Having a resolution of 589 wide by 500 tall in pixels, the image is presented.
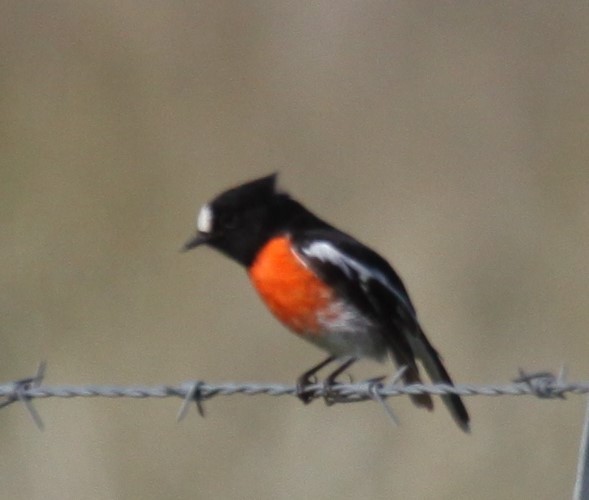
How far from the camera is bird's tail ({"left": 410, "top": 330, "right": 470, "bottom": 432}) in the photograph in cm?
586

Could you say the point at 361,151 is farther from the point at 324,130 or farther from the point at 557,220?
the point at 557,220

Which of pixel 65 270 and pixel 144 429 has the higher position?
pixel 65 270

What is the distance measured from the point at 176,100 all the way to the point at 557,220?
237cm

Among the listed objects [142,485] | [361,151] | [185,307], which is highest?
[361,151]

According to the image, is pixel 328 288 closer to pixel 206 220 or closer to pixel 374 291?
pixel 374 291

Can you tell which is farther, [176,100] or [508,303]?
[176,100]

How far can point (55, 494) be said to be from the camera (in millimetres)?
8812

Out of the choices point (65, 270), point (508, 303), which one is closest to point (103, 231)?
point (65, 270)

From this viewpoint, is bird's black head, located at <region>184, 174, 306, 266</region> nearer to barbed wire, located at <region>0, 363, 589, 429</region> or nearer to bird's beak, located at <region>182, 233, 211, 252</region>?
bird's beak, located at <region>182, 233, 211, 252</region>

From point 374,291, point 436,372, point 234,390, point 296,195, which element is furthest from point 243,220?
point 296,195

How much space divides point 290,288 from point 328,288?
0.45ft

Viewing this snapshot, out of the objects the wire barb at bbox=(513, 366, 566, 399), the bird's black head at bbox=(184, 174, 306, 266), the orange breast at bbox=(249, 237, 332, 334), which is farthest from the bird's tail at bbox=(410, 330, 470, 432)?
the wire barb at bbox=(513, 366, 566, 399)

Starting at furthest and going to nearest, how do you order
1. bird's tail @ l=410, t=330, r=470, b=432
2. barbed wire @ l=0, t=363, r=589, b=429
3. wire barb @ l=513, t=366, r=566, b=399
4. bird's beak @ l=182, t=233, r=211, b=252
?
bird's beak @ l=182, t=233, r=211, b=252 → bird's tail @ l=410, t=330, r=470, b=432 → barbed wire @ l=0, t=363, r=589, b=429 → wire barb @ l=513, t=366, r=566, b=399

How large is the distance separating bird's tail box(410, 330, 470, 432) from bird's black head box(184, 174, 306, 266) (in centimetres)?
69
